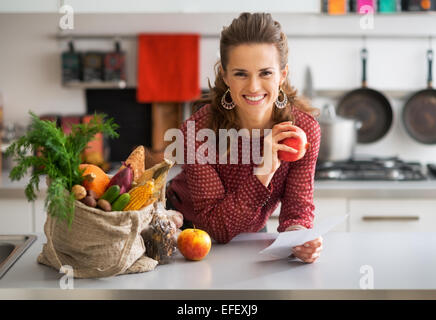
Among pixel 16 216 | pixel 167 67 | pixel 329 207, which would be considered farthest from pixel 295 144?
pixel 167 67

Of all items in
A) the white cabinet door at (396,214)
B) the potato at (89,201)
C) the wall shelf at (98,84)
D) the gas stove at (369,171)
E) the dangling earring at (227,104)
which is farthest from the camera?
the wall shelf at (98,84)

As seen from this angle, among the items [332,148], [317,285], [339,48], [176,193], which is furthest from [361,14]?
[317,285]

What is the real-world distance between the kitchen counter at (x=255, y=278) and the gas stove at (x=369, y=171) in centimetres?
113

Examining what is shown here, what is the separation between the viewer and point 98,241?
120 centimetres

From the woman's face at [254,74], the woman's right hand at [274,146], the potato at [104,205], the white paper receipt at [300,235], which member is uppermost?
the woman's face at [254,74]

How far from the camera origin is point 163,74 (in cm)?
300

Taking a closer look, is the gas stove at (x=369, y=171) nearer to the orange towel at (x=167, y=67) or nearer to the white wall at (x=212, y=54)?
the white wall at (x=212, y=54)

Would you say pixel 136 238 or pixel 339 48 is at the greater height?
pixel 339 48

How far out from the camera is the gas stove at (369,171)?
8.60ft

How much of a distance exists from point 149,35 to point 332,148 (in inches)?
44.6

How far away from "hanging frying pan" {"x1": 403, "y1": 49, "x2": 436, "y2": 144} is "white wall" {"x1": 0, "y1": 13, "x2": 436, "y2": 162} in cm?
4

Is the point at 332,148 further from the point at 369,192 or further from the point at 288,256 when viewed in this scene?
the point at 288,256

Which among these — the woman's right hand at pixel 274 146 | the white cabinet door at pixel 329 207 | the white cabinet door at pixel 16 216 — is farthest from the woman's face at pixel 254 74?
the white cabinet door at pixel 16 216

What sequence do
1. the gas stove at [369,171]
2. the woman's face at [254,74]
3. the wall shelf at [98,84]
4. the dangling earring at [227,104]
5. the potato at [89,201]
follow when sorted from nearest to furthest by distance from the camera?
1. the potato at [89,201]
2. the woman's face at [254,74]
3. the dangling earring at [227,104]
4. the gas stove at [369,171]
5. the wall shelf at [98,84]
